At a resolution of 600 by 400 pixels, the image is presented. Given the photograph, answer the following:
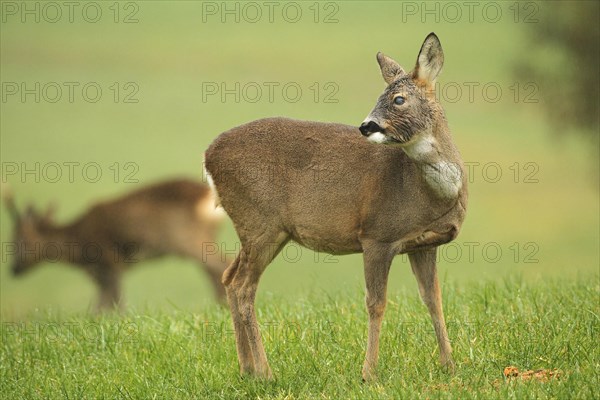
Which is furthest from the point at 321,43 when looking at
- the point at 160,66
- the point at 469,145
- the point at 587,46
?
the point at 587,46

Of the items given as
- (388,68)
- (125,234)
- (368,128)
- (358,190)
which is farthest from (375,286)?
(125,234)

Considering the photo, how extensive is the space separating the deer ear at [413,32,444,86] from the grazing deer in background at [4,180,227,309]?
800 cm

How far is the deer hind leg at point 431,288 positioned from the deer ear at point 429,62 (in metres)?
1.11

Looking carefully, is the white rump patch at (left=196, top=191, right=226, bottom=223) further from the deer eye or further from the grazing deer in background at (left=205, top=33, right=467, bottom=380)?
the deer eye

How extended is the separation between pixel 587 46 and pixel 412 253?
1090cm

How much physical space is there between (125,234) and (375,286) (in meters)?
9.39

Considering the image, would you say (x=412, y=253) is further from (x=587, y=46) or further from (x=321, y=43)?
(x=321, y=43)

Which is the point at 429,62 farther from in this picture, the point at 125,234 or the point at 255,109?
the point at 255,109

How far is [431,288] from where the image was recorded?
7.19m

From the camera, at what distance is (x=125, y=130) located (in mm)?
31922

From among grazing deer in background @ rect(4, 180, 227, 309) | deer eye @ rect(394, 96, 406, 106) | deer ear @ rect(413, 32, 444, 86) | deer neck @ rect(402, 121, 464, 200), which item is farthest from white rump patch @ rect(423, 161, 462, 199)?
grazing deer in background @ rect(4, 180, 227, 309)

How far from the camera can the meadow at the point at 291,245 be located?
23.7ft

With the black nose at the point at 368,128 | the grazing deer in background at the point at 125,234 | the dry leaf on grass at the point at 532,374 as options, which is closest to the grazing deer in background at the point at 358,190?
the black nose at the point at 368,128

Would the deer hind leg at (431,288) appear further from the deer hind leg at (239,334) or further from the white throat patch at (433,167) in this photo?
the deer hind leg at (239,334)
